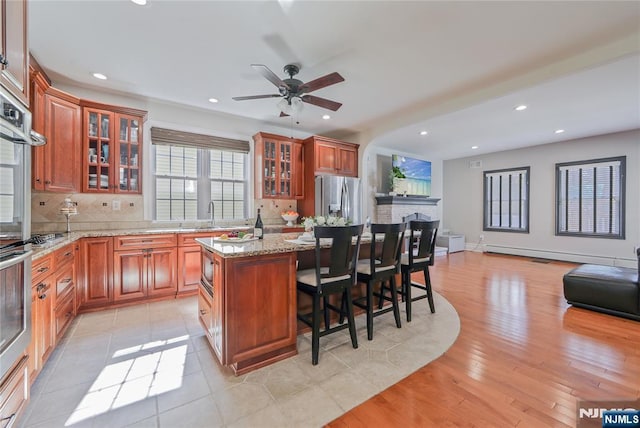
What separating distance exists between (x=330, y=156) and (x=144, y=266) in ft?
11.3

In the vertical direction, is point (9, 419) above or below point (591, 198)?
below

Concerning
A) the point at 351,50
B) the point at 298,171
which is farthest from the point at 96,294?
the point at 351,50

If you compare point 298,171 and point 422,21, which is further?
point 298,171

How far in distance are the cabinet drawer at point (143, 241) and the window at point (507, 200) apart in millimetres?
7788

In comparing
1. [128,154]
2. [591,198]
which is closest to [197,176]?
[128,154]

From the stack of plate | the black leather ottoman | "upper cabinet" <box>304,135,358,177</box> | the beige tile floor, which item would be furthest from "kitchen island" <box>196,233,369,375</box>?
the black leather ottoman

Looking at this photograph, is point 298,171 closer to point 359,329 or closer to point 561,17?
point 359,329

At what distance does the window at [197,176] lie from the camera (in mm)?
Answer: 4148

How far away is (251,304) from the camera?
203cm

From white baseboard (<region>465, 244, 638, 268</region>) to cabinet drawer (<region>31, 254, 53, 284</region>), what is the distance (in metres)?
8.66

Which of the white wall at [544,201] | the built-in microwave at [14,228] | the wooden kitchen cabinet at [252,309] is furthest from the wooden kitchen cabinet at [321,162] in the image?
the white wall at [544,201]

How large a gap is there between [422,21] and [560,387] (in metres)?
2.96

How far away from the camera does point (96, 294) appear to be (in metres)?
3.16

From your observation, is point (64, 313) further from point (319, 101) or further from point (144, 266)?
point (319, 101)
